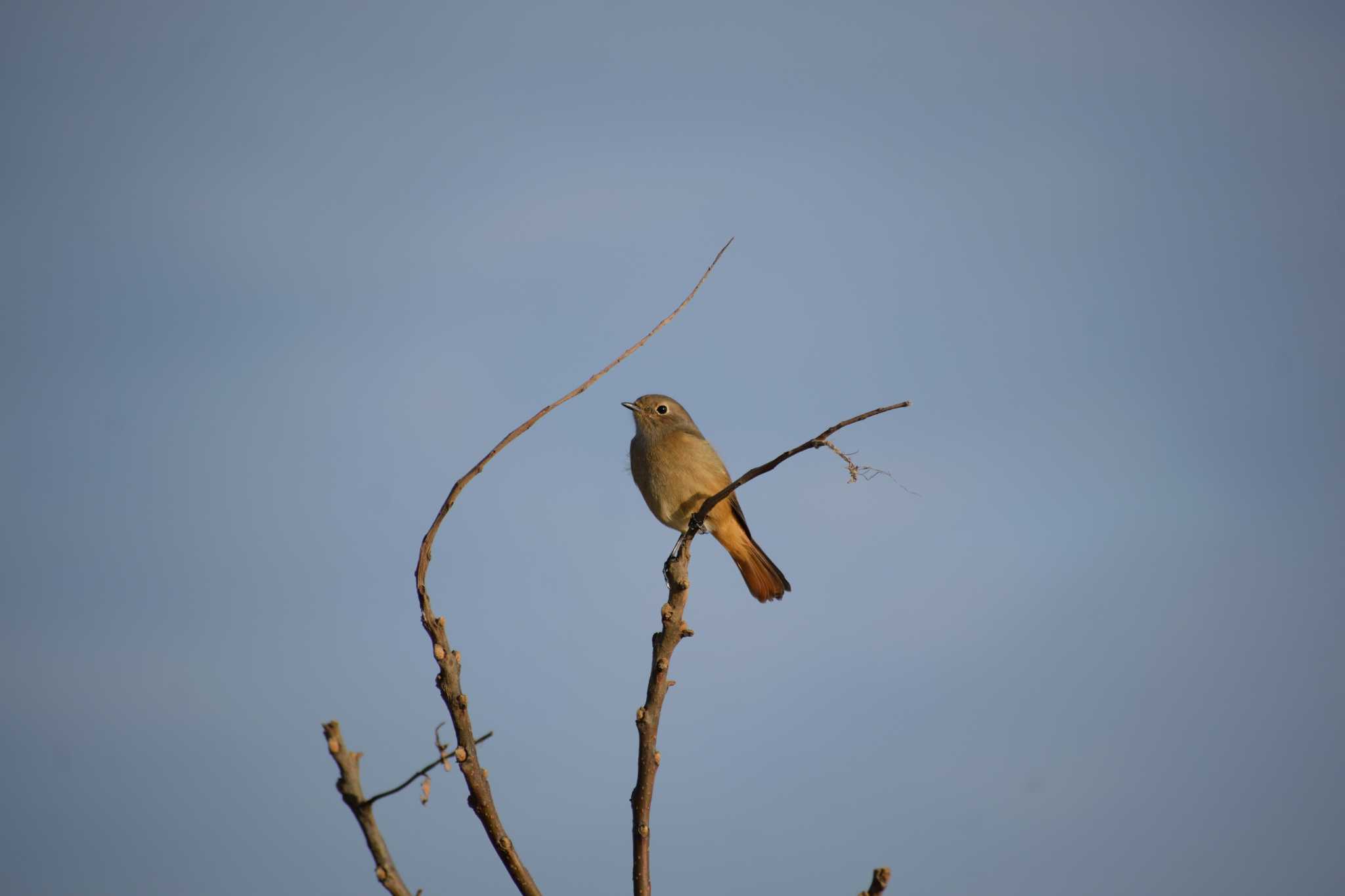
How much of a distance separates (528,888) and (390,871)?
66cm

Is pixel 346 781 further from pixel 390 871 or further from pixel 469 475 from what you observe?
pixel 469 475

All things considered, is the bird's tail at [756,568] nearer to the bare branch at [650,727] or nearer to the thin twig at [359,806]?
the bare branch at [650,727]

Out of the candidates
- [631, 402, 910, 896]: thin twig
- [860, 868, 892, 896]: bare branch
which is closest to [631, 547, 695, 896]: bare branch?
[631, 402, 910, 896]: thin twig

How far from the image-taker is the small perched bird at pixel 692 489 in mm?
8617

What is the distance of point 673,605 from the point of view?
174 inches

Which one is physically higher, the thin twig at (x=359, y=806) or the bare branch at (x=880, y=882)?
the thin twig at (x=359, y=806)

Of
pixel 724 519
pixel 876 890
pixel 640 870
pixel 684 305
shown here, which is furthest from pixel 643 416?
pixel 876 890

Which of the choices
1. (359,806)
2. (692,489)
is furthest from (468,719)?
(692,489)

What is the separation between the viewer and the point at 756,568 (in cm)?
881

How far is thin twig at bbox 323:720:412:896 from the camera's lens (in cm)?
273

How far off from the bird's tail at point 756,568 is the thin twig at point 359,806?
610 centimetres

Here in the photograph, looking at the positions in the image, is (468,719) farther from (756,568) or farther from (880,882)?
(756,568)

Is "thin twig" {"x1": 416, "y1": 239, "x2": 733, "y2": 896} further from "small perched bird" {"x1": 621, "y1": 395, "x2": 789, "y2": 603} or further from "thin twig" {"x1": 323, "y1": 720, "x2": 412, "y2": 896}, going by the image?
"small perched bird" {"x1": 621, "y1": 395, "x2": 789, "y2": 603}

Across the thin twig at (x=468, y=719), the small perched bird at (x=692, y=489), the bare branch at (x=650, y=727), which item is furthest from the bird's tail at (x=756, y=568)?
the thin twig at (x=468, y=719)
